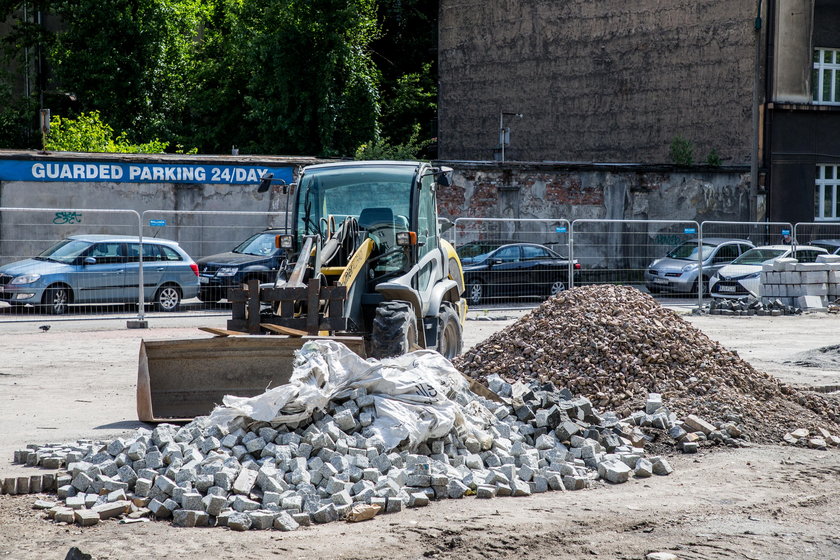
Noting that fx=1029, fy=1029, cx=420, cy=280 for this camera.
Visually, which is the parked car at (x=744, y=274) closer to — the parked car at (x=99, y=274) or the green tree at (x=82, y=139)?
the parked car at (x=99, y=274)

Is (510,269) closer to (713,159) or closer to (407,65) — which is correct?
(713,159)

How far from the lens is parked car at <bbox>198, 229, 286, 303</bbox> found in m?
21.1

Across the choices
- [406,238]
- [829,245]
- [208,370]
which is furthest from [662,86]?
[208,370]

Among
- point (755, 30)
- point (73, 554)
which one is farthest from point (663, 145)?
point (73, 554)

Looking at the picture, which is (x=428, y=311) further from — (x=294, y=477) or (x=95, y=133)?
(x=95, y=133)

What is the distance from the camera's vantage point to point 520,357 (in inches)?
425

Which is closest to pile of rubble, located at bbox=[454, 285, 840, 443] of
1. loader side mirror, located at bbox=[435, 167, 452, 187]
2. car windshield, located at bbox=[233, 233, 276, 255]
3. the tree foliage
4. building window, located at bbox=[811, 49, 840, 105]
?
loader side mirror, located at bbox=[435, 167, 452, 187]

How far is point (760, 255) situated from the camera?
2600 cm

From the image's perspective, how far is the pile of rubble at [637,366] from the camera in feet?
32.4

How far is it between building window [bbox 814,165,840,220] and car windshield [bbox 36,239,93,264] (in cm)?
2466

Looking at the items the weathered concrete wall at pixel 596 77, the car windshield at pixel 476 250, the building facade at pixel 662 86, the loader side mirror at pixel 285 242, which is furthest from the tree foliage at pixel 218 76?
the loader side mirror at pixel 285 242

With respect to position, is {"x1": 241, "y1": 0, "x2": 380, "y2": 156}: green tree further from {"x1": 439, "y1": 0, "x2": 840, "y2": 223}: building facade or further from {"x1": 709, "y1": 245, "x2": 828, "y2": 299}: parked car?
{"x1": 709, "y1": 245, "x2": 828, "y2": 299}: parked car

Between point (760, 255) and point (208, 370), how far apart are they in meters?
19.6

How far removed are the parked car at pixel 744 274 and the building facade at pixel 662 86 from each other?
5.59 metres
